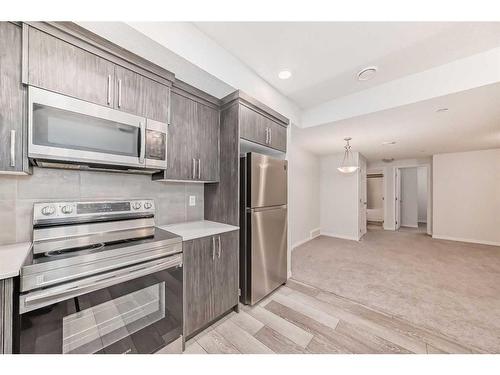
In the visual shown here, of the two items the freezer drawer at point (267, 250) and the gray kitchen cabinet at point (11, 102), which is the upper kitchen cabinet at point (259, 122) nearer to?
the freezer drawer at point (267, 250)

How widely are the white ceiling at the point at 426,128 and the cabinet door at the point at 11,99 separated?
295 cm

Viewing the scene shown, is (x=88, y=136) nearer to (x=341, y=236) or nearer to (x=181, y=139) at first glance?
(x=181, y=139)

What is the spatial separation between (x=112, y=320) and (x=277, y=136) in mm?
2308

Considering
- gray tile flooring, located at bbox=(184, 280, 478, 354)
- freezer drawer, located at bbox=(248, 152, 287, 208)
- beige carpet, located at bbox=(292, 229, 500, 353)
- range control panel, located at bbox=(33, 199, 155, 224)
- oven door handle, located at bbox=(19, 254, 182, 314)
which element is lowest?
beige carpet, located at bbox=(292, 229, 500, 353)

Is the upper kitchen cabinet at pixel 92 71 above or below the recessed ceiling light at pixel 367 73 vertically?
below

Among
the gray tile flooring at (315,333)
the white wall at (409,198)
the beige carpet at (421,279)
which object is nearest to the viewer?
the gray tile flooring at (315,333)

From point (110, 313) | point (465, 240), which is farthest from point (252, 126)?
point (465, 240)

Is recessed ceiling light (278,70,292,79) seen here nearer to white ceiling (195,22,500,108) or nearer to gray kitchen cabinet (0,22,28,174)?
white ceiling (195,22,500,108)

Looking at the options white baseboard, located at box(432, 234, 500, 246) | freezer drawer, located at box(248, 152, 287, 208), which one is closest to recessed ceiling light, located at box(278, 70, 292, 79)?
freezer drawer, located at box(248, 152, 287, 208)

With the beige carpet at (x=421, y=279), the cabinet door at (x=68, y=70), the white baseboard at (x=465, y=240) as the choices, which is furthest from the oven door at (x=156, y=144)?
the white baseboard at (x=465, y=240)

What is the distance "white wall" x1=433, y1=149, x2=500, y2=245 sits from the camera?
4.39 meters

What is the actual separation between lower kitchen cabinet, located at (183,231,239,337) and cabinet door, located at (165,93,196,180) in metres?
0.66

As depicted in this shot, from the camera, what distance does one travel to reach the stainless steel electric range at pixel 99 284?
924 mm

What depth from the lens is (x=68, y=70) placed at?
1.16 metres
